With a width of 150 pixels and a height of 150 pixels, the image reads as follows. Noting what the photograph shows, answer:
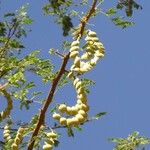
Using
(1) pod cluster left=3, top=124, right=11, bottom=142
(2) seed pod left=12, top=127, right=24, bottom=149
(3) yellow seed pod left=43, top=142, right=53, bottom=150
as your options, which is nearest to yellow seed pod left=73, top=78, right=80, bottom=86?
(3) yellow seed pod left=43, top=142, right=53, bottom=150

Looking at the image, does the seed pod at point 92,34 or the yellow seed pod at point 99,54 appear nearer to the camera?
the yellow seed pod at point 99,54

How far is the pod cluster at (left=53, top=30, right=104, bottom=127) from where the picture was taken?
5.23m

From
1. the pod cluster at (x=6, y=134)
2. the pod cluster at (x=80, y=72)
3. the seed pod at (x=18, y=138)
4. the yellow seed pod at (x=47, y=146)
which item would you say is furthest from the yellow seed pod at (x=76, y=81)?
the pod cluster at (x=6, y=134)

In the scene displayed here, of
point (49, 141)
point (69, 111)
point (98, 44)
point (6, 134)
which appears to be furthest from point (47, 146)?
point (6, 134)

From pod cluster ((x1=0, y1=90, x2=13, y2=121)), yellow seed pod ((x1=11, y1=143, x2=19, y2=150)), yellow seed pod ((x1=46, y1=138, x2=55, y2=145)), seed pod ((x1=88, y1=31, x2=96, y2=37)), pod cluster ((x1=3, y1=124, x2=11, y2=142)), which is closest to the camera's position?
yellow seed pod ((x1=46, y1=138, x2=55, y2=145))

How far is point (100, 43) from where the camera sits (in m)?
6.09

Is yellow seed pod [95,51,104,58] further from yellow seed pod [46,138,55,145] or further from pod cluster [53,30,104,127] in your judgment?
yellow seed pod [46,138,55,145]

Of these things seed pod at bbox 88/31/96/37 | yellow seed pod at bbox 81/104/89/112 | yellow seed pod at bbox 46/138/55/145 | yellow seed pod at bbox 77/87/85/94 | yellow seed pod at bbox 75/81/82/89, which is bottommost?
yellow seed pod at bbox 46/138/55/145

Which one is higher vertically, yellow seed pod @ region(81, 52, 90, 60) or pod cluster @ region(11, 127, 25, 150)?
yellow seed pod @ region(81, 52, 90, 60)

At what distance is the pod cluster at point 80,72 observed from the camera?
5.23 m

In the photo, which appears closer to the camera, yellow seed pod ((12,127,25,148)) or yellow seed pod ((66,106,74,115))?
yellow seed pod ((66,106,74,115))

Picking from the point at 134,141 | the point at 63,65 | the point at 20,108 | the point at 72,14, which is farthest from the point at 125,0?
the point at 134,141

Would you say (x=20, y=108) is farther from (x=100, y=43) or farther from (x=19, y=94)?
(x=100, y=43)

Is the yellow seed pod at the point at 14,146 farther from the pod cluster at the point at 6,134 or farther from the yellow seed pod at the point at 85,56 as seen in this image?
the yellow seed pod at the point at 85,56
